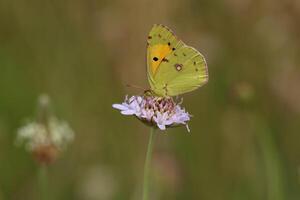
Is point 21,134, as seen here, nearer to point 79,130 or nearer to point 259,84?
point 79,130

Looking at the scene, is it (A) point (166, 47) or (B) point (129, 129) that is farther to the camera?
(B) point (129, 129)

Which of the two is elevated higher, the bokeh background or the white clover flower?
the bokeh background

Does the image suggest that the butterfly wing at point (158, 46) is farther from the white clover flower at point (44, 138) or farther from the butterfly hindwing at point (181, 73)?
the white clover flower at point (44, 138)

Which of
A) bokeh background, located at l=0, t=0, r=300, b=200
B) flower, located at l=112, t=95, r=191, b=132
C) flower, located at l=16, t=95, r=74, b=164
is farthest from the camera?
bokeh background, located at l=0, t=0, r=300, b=200

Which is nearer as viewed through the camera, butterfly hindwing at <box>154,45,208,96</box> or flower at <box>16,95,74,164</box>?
butterfly hindwing at <box>154,45,208,96</box>

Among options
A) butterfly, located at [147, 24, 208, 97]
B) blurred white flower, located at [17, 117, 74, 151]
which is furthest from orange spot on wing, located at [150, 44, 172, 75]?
blurred white flower, located at [17, 117, 74, 151]

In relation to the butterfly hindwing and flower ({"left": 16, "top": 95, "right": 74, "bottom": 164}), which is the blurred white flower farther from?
the butterfly hindwing

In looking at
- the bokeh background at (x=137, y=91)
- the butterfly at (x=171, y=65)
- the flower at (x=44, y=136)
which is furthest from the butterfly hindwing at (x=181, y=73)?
the bokeh background at (x=137, y=91)

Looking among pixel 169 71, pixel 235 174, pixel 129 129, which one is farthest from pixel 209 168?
pixel 169 71
